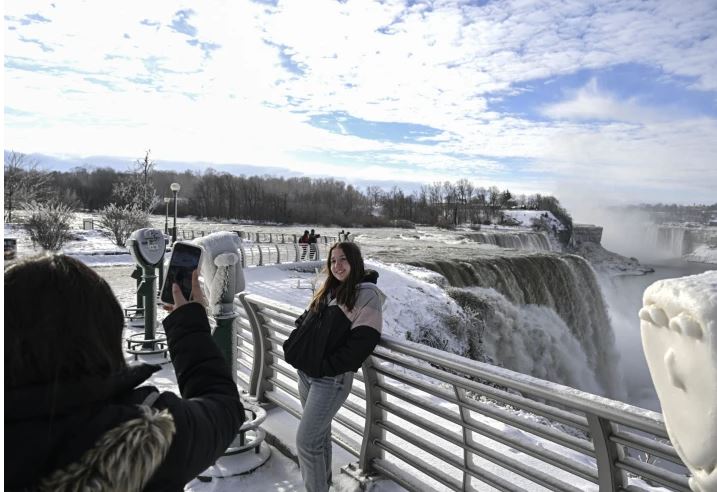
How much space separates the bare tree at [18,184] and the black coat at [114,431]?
31263mm

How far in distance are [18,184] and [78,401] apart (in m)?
43.4

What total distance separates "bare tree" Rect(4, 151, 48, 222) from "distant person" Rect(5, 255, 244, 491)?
31269mm

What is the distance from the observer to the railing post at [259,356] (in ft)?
15.9

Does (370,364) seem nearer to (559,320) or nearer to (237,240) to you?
(237,240)

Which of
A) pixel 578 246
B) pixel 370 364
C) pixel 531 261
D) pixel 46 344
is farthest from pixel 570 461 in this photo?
pixel 578 246

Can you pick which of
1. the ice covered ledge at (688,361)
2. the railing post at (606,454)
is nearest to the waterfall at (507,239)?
the railing post at (606,454)

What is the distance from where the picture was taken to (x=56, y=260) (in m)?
1.37

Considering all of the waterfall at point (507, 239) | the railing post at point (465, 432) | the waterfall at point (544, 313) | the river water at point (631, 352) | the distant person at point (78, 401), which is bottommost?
the river water at point (631, 352)

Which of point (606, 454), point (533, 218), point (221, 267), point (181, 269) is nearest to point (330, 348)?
point (221, 267)

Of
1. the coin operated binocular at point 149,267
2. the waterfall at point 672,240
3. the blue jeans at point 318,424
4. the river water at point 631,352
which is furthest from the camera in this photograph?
the waterfall at point 672,240

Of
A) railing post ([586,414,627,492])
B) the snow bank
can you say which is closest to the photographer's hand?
railing post ([586,414,627,492])

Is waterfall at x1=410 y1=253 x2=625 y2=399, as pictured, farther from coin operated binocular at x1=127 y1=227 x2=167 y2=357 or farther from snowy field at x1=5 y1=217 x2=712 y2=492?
coin operated binocular at x1=127 y1=227 x2=167 y2=357

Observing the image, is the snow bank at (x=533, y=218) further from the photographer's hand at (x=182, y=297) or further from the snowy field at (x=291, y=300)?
the photographer's hand at (x=182, y=297)

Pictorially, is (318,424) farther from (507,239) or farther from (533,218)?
(533,218)
